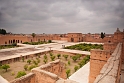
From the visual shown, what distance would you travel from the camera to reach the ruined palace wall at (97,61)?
654 cm

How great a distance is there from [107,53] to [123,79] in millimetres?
2385

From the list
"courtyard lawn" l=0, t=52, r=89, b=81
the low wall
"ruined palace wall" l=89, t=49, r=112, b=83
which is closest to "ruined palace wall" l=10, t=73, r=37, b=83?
the low wall

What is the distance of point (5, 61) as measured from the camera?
1139 centimetres

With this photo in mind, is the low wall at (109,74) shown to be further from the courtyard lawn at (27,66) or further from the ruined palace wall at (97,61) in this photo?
the courtyard lawn at (27,66)

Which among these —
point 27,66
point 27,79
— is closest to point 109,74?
point 27,79

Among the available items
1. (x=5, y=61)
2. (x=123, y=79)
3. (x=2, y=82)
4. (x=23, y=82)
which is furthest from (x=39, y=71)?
(x=5, y=61)

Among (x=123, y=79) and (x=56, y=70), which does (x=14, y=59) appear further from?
(x=123, y=79)

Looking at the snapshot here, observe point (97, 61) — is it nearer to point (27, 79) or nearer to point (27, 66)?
point (27, 79)

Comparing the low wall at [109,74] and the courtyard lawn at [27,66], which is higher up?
the low wall at [109,74]

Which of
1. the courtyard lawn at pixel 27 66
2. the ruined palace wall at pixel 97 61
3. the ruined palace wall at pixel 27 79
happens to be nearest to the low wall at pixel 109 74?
the ruined palace wall at pixel 27 79

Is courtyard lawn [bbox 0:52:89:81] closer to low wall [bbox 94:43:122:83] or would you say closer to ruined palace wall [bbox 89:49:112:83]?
ruined palace wall [bbox 89:49:112:83]

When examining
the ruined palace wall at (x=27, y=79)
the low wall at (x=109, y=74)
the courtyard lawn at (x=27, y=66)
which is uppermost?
the low wall at (x=109, y=74)

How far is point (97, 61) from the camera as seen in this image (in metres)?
6.81

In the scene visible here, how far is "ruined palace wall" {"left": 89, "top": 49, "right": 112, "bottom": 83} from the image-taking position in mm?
6539
